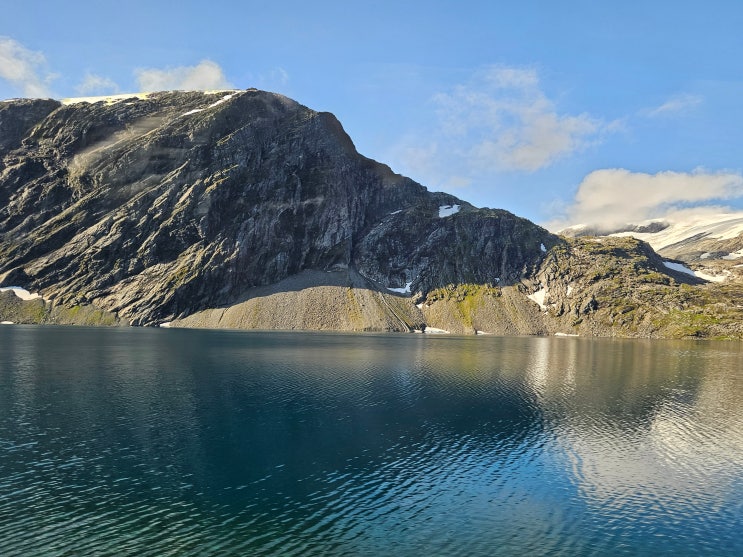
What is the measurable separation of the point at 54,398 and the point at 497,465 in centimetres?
4953

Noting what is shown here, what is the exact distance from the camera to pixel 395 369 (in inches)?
3652

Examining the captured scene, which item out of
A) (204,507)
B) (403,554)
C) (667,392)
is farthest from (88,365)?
(667,392)

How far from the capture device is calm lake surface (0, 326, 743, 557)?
91.8 feet

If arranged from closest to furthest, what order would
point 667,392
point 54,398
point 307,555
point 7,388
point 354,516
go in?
point 307,555
point 354,516
point 54,398
point 7,388
point 667,392

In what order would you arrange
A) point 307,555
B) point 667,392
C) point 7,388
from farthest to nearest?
point 667,392, point 7,388, point 307,555

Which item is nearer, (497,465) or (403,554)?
(403,554)

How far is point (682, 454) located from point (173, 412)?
168 feet

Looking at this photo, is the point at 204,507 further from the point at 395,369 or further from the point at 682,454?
the point at 395,369

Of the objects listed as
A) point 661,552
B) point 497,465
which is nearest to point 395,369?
point 497,465

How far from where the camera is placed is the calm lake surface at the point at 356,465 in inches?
1101

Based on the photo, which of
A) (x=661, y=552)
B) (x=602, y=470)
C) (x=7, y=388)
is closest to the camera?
(x=661, y=552)

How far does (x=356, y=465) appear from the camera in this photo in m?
39.6

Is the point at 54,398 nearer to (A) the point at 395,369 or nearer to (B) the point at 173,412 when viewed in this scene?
(B) the point at 173,412

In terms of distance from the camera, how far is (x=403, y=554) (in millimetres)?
26078
